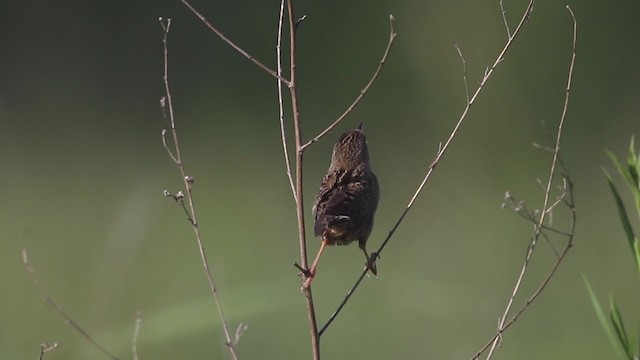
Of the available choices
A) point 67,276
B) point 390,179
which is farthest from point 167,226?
point 390,179

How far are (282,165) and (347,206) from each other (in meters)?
3.47

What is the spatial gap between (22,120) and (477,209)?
2.31 meters

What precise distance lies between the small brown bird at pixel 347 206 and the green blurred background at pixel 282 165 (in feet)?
4.81

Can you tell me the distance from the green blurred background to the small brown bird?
147 centimetres

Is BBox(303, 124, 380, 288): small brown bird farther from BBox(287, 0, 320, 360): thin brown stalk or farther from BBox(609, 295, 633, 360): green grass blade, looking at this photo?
BBox(609, 295, 633, 360): green grass blade

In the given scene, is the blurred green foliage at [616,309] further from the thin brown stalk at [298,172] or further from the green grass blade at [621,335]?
the thin brown stalk at [298,172]

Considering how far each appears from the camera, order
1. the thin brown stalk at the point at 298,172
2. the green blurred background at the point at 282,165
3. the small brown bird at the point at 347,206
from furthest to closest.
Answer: the green blurred background at the point at 282,165, the small brown bird at the point at 347,206, the thin brown stalk at the point at 298,172

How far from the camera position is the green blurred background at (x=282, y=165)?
515 centimetres

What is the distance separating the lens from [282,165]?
Result: 658 centimetres

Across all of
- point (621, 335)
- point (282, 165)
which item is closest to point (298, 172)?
point (621, 335)

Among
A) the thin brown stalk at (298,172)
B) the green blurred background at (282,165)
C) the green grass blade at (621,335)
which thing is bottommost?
the green blurred background at (282,165)

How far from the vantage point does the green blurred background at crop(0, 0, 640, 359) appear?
16.9 feet

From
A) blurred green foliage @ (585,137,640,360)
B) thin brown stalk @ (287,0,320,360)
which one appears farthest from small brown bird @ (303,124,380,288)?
blurred green foliage @ (585,137,640,360)

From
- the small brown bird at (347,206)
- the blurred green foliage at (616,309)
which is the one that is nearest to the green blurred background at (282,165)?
the small brown bird at (347,206)
